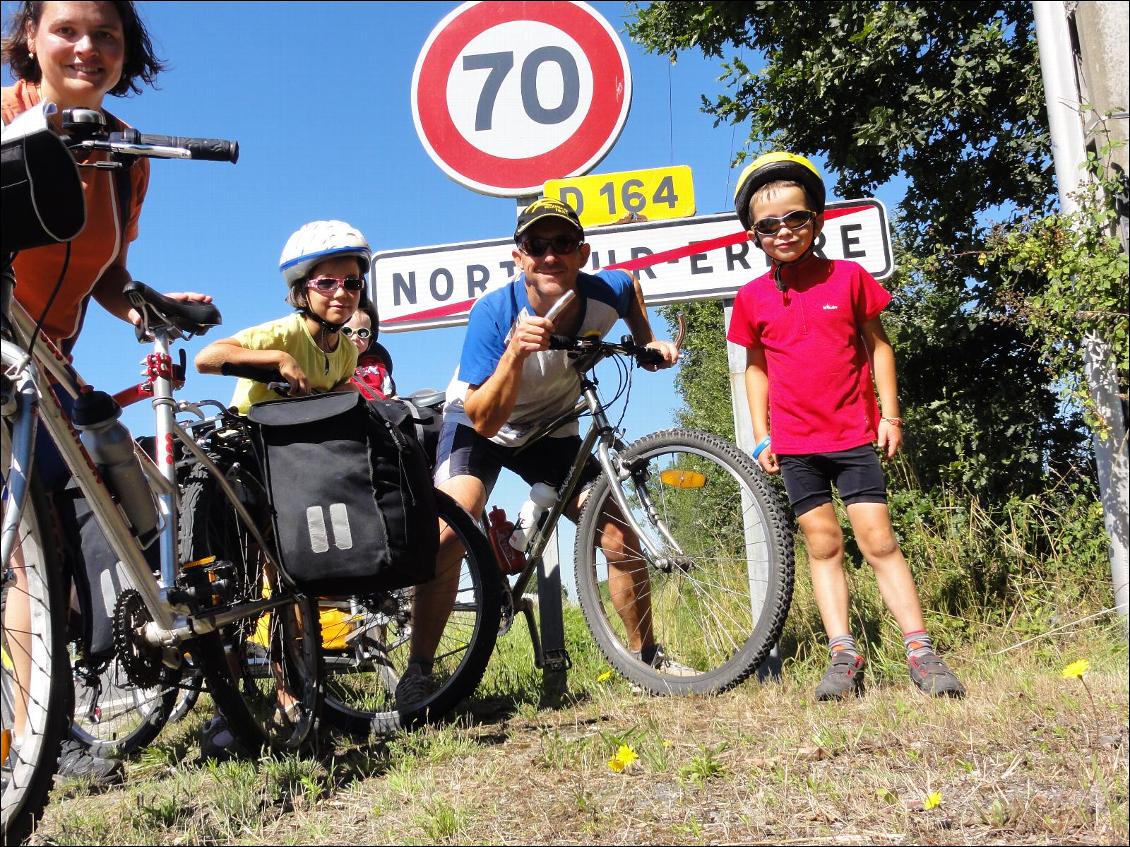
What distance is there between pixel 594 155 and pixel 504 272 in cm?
65

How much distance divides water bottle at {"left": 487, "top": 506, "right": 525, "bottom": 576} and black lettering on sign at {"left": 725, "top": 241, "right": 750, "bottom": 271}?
4.36 ft

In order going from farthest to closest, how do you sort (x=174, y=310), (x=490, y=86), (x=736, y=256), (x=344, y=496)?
(x=490, y=86) → (x=736, y=256) → (x=344, y=496) → (x=174, y=310)

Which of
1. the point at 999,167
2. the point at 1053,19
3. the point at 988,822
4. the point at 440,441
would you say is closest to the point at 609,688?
the point at 440,441

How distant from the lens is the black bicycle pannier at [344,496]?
286cm

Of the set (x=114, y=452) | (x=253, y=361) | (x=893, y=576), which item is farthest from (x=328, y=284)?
(x=893, y=576)

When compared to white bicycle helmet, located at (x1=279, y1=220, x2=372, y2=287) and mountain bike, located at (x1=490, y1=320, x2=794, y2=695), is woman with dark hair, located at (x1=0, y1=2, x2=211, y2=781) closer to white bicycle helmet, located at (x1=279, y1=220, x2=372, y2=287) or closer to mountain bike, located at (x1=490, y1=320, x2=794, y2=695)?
white bicycle helmet, located at (x1=279, y1=220, x2=372, y2=287)

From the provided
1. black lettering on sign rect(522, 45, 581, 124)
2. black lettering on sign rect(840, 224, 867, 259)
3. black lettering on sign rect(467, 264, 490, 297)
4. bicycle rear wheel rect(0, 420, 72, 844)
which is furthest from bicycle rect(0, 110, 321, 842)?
black lettering on sign rect(840, 224, 867, 259)

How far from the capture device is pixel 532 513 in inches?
160

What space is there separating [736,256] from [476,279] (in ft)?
3.55

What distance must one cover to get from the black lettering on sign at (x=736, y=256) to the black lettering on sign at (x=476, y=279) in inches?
39.4

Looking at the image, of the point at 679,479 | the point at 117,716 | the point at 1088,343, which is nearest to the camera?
the point at 1088,343

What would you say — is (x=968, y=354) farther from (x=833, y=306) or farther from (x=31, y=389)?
(x=31, y=389)

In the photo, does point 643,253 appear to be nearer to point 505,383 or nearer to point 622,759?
point 505,383

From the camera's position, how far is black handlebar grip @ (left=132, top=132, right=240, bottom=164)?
8.13ft
